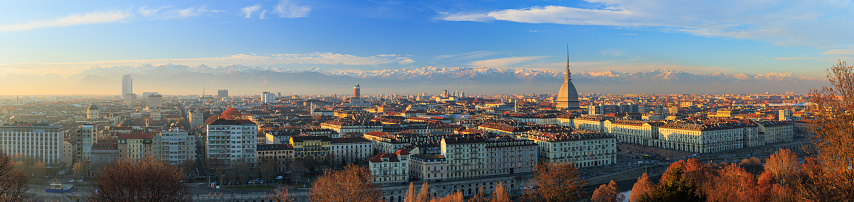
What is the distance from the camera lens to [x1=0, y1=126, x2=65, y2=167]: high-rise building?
48500 mm

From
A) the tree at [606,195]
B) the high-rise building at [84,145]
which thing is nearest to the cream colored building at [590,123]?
the tree at [606,195]

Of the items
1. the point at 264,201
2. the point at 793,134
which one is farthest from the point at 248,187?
the point at 793,134

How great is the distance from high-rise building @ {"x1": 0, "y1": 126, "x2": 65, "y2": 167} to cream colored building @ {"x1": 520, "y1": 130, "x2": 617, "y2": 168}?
124ft

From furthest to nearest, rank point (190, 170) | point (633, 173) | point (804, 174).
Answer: point (633, 173)
point (190, 170)
point (804, 174)

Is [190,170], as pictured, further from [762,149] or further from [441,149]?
[762,149]

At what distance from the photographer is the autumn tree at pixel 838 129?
16453mm

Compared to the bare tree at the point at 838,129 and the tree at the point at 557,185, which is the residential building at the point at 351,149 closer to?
the tree at the point at 557,185

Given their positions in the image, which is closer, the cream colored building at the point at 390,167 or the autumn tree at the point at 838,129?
the autumn tree at the point at 838,129

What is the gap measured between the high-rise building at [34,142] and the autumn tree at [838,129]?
4982cm

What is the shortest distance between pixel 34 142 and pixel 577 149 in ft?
141

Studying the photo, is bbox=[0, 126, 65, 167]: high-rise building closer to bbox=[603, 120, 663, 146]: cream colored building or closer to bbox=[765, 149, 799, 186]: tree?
bbox=[765, 149, 799, 186]: tree

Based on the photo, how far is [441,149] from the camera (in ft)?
158

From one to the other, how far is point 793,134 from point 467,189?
54992 millimetres

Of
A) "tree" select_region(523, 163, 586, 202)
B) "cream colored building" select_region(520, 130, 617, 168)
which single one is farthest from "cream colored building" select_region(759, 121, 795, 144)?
"tree" select_region(523, 163, 586, 202)
